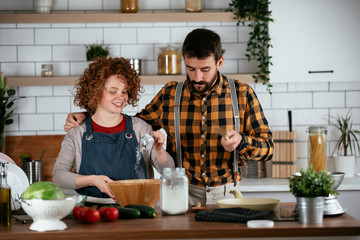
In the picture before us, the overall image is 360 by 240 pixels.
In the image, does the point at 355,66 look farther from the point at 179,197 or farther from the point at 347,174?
the point at 179,197

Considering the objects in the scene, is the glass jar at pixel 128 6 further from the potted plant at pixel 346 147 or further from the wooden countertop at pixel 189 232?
the wooden countertop at pixel 189 232

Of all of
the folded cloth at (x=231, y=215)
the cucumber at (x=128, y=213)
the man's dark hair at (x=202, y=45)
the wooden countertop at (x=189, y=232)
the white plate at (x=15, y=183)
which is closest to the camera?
the wooden countertop at (x=189, y=232)

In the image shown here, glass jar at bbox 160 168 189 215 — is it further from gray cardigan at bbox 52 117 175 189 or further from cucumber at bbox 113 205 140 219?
gray cardigan at bbox 52 117 175 189

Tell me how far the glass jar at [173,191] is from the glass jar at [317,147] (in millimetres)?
1868

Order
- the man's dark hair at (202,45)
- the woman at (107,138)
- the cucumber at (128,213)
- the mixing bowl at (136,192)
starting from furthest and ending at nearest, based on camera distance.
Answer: the woman at (107,138), the man's dark hair at (202,45), the mixing bowl at (136,192), the cucumber at (128,213)

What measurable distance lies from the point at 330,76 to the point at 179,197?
2.34m

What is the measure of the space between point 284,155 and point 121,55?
1593 millimetres

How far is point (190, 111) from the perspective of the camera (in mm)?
2863

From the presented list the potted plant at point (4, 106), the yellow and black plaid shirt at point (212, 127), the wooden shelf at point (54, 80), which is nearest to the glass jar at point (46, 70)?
the wooden shelf at point (54, 80)

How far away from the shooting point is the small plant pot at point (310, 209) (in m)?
2.08

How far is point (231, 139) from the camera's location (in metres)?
2.45

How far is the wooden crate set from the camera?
13.8 feet

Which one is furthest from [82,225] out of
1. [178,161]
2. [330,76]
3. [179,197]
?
[330,76]

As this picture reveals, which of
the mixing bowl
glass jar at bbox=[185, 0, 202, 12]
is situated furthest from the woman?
glass jar at bbox=[185, 0, 202, 12]
